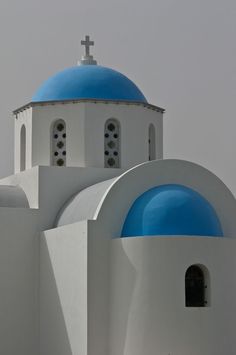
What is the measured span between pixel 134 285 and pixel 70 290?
1990 millimetres

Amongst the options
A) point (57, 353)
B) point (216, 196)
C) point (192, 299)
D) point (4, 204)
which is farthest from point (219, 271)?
point (4, 204)

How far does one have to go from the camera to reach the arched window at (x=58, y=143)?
25.9 m

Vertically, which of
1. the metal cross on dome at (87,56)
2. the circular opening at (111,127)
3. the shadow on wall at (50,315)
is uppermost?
the metal cross on dome at (87,56)

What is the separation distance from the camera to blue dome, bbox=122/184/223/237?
845 inches

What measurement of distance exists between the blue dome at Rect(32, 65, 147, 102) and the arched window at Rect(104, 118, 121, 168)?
2.43 ft

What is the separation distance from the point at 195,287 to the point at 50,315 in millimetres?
4267

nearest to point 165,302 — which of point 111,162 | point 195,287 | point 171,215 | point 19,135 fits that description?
point 195,287

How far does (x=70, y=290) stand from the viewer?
2247 centimetres

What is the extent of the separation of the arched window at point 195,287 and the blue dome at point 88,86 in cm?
637

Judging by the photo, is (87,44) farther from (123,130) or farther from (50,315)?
(50,315)

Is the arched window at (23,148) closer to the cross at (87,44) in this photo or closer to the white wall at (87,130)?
the white wall at (87,130)

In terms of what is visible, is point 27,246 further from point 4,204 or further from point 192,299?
point 192,299

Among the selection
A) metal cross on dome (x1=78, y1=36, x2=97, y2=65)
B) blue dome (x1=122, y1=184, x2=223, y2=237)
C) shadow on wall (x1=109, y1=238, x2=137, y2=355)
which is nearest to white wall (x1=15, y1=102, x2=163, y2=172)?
metal cross on dome (x1=78, y1=36, x2=97, y2=65)

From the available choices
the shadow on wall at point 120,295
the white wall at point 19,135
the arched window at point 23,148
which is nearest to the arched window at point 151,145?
the white wall at point 19,135
